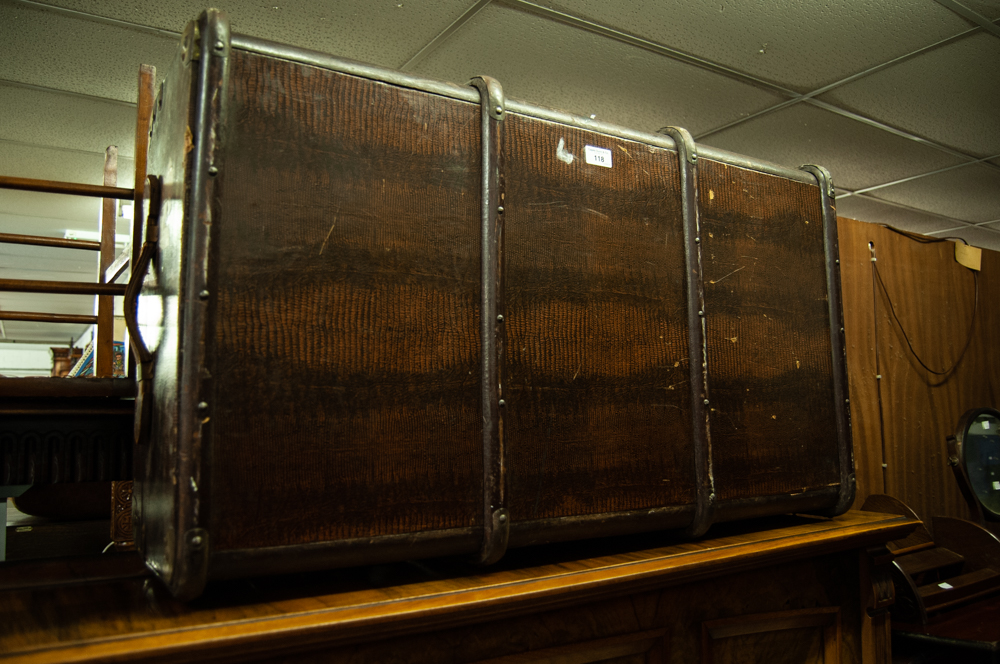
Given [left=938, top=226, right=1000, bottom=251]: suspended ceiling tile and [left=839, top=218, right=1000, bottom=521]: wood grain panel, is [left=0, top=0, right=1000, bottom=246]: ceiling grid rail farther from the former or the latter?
[left=938, top=226, right=1000, bottom=251]: suspended ceiling tile

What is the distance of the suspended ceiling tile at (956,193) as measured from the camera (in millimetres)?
4508

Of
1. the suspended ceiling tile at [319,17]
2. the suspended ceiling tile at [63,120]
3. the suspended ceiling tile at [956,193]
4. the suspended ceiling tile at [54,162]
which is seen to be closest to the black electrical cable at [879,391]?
the suspended ceiling tile at [319,17]

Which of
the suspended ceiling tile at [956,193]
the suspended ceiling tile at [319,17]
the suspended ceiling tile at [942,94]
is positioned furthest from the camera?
the suspended ceiling tile at [956,193]

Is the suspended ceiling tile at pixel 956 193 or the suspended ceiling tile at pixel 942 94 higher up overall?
the suspended ceiling tile at pixel 942 94

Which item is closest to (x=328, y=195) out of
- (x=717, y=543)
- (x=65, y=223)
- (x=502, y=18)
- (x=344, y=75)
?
(x=344, y=75)

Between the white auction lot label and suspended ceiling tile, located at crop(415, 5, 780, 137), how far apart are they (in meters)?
1.27

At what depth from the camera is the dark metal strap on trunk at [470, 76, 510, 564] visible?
118cm

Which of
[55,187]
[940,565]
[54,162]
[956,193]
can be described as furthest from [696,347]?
[956,193]

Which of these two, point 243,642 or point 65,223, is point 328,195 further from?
point 65,223

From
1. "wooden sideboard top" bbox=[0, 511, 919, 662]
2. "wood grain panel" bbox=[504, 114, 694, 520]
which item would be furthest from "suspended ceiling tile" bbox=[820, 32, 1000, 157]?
"wooden sideboard top" bbox=[0, 511, 919, 662]

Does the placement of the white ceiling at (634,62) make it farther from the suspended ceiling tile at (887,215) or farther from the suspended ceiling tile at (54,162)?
the suspended ceiling tile at (887,215)

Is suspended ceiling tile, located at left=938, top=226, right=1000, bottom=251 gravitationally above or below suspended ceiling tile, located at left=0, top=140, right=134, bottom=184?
below

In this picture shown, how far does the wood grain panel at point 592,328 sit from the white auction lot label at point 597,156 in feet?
0.04

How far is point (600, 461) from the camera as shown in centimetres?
131
